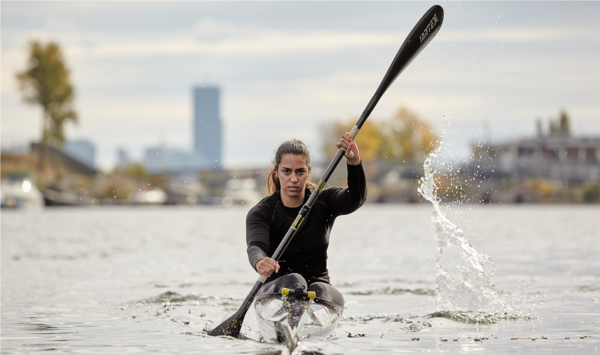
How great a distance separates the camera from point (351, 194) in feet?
24.5

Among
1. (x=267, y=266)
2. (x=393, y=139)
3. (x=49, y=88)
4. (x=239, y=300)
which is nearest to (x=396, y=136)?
(x=393, y=139)

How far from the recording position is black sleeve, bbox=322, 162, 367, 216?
24.3ft

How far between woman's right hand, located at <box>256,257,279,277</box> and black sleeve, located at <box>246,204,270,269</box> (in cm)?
31

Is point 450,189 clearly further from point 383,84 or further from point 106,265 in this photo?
point 383,84

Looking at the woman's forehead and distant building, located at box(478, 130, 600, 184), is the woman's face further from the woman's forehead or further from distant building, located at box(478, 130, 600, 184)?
distant building, located at box(478, 130, 600, 184)

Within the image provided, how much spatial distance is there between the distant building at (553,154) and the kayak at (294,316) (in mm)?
89078

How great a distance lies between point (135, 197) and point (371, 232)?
51883 mm

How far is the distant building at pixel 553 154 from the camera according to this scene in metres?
94.9

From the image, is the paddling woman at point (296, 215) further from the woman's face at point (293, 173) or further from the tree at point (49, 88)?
the tree at point (49, 88)

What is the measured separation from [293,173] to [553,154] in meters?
100

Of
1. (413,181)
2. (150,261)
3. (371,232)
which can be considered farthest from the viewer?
(413,181)

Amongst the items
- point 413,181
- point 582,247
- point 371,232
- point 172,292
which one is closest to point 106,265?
point 172,292

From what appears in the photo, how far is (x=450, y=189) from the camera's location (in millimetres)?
79500

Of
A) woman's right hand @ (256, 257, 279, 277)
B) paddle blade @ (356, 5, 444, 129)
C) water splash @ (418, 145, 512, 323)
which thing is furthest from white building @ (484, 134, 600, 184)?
woman's right hand @ (256, 257, 279, 277)
